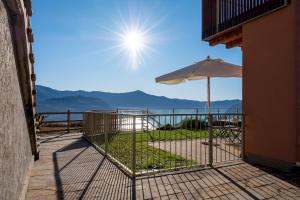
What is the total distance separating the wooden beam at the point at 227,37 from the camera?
6.40 meters

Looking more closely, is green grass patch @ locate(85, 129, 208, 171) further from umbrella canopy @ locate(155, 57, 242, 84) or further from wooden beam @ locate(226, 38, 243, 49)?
wooden beam @ locate(226, 38, 243, 49)

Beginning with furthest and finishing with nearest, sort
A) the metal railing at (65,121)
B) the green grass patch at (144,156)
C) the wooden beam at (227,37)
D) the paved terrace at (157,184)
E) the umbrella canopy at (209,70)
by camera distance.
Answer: the metal railing at (65,121), the umbrella canopy at (209,70), the wooden beam at (227,37), the green grass patch at (144,156), the paved terrace at (157,184)

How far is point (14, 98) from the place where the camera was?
3.39 m

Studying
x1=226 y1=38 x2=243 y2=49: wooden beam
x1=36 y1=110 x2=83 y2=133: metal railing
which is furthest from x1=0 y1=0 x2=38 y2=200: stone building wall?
x1=36 y1=110 x2=83 y2=133: metal railing

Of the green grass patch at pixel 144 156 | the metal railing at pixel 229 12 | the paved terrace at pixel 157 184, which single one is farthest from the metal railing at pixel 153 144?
the metal railing at pixel 229 12

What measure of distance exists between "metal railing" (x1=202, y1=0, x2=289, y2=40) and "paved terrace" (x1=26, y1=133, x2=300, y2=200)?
3.30 m

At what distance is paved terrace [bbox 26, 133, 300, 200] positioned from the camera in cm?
357

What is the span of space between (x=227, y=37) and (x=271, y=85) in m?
2.13

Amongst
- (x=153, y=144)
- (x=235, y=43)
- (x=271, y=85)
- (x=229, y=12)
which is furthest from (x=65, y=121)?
(x=271, y=85)

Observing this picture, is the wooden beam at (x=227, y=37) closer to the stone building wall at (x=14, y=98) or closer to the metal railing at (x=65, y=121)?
the stone building wall at (x=14, y=98)

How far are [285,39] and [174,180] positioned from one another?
11.2ft

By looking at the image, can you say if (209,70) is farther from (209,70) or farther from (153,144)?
(153,144)

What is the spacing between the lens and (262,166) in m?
5.21

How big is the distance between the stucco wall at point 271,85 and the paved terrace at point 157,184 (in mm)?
614
